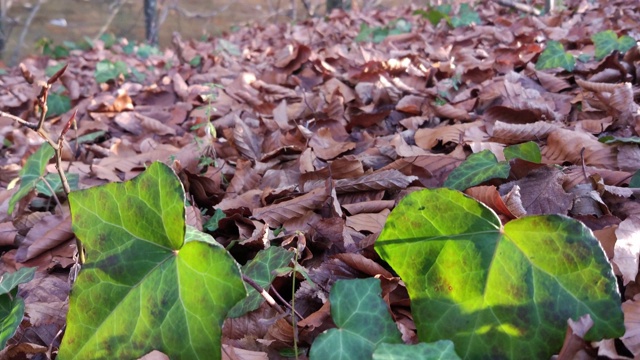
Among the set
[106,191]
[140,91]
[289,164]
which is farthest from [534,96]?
[140,91]

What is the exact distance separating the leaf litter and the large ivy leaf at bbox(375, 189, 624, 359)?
5cm

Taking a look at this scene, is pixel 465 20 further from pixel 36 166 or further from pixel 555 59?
pixel 36 166

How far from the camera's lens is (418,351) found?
648mm

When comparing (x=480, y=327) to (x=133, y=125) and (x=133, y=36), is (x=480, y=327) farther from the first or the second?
(x=133, y=36)

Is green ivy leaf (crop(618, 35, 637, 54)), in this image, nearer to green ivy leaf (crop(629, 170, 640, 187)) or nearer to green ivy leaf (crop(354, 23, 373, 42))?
green ivy leaf (crop(629, 170, 640, 187))

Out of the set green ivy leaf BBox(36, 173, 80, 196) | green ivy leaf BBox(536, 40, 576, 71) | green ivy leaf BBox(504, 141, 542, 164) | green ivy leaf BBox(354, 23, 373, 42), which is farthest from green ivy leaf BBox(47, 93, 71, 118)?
green ivy leaf BBox(504, 141, 542, 164)

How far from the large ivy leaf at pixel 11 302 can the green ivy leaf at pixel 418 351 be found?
63 cm

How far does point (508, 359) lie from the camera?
2.22 feet

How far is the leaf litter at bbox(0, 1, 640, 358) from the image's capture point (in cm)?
101

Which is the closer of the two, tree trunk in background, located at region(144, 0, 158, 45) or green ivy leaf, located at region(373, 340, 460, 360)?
green ivy leaf, located at region(373, 340, 460, 360)

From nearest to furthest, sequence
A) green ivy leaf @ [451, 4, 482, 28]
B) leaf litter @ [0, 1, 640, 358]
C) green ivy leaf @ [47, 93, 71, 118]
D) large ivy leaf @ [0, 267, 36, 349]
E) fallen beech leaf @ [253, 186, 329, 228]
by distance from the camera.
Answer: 1. large ivy leaf @ [0, 267, 36, 349]
2. leaf litter @ [0, 1, 640, 358]
3. fallen beech leaf @ [253, 186, 329, 228]
4. green ivy leaf @ [47, 93, 71, 118]
5. green ivy leaf @ [451, 4, 482, 28]

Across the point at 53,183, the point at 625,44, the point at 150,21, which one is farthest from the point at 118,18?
the point at 625,44

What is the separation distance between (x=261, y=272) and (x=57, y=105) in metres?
2.63

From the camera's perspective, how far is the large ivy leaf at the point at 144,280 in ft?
2.26
